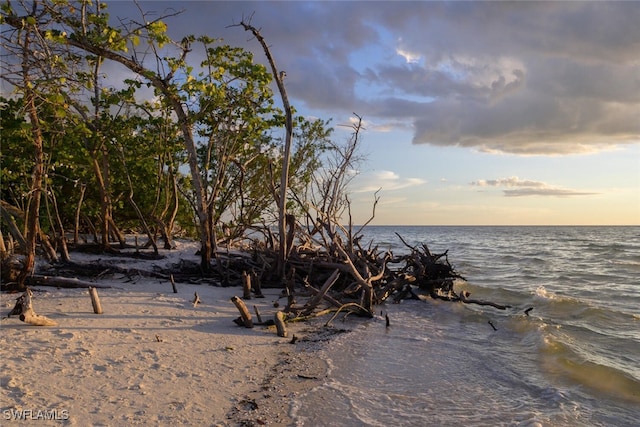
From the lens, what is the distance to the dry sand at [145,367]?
438 centimetres

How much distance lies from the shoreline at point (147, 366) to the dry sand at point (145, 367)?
1cm

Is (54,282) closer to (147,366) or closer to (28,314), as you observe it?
(28,314)

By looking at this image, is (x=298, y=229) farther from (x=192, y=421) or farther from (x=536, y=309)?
(x=192, y=421)

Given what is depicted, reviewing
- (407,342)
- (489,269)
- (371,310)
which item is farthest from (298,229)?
(489,269)

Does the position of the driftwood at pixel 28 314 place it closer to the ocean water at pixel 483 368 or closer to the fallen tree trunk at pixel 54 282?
the fallen tree trunk at pixel 54 282

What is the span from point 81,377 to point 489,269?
771 inches

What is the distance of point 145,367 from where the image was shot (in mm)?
5453

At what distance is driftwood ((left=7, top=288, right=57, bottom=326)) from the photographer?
6219 mm

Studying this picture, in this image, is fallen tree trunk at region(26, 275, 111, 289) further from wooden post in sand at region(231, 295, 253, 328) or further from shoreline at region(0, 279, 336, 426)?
wooden post in sand at region(231, 295, 253, 328)

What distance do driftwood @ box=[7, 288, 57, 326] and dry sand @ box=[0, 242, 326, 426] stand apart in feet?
0.33

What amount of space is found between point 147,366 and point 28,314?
6.67ft

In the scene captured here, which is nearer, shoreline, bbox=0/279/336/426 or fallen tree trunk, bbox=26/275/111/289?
shoreline, bbox=0/279/336/426

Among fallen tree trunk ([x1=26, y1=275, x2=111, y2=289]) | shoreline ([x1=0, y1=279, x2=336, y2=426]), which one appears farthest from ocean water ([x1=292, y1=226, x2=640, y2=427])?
Result: fallen tree trunk ([x1=26, y1=275, x2=111, y2=289])

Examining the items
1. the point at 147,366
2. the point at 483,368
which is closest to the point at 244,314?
the point at 147,366
